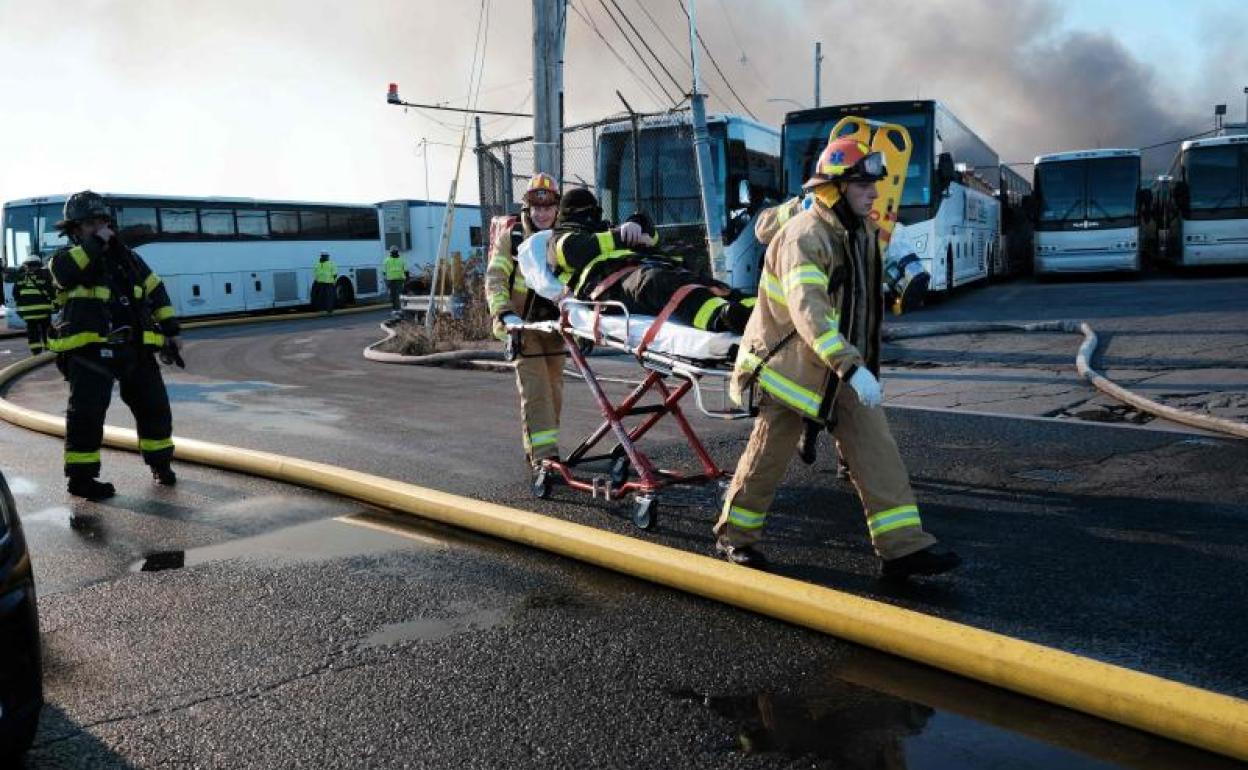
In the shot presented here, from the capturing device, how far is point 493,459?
725 cm

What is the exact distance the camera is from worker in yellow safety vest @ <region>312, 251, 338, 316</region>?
29672mm

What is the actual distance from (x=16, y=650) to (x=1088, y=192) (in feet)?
80.8

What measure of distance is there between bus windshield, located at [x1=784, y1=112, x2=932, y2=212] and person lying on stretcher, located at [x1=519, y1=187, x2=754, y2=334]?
1191 cm

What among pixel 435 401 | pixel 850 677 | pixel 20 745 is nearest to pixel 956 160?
pixel 435 401

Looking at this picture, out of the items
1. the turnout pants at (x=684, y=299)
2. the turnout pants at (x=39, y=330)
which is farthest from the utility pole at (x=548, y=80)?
the turnout pants at (x=684, y=299)

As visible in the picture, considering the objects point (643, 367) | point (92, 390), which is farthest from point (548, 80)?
point (643, 367)

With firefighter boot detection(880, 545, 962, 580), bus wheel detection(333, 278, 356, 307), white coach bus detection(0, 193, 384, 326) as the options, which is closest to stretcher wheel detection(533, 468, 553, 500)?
firefighter boot detection(880, 545, 962, 580)

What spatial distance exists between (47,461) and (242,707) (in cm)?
530

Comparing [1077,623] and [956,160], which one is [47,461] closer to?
[1077,623]

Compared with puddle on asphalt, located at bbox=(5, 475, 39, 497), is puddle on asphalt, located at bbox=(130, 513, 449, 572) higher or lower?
lower

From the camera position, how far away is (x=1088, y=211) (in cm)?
2353

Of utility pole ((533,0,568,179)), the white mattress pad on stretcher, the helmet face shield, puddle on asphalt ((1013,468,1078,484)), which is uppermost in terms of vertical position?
utility pole ((533,0,568,179))

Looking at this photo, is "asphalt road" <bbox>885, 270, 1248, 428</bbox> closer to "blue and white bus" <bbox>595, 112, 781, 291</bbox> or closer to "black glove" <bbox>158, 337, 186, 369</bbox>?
"blue and white bus" <bbox>595, 112, 781, 291</bbox>

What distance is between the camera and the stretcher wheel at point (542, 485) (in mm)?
6031
